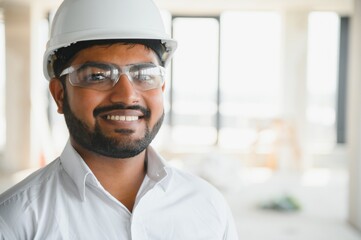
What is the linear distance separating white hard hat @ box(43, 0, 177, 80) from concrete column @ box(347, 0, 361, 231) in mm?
3823

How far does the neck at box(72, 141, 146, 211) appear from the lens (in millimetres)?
1359

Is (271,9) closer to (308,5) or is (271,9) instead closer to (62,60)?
(308,5)

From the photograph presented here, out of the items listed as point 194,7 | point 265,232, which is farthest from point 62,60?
point 194,7

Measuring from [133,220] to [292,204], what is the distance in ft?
14.4

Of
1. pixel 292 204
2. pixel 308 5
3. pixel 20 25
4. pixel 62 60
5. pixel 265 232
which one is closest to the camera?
pixel 62 60

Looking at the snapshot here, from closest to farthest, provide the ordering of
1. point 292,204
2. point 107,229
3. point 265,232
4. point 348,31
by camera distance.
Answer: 1. point 107,229
2. point 265,232
3. point 292,204
4. point 348,31

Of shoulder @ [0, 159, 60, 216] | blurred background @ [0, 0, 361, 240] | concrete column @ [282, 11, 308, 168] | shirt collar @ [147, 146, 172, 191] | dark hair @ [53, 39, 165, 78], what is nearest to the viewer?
shoulder @ [0, 159, 60, 216]

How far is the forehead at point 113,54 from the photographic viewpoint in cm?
126

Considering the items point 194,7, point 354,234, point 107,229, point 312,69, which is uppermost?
point 194,7

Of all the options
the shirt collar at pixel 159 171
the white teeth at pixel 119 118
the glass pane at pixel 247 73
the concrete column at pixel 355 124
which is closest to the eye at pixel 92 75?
the white teeth at pixel 119 118

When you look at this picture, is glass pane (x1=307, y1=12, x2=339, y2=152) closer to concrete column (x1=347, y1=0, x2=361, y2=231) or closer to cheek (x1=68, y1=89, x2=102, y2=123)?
concrete column (x1=347, y1=0, x2=361, y2=231)

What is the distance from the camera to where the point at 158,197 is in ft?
4.49

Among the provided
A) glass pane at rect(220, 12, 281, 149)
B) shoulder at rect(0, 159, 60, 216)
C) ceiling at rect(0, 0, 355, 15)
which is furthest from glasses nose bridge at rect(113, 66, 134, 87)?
glass pane at rect(220, 12, 281, 149)

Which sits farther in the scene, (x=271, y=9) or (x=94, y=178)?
(x=271, y=9)
